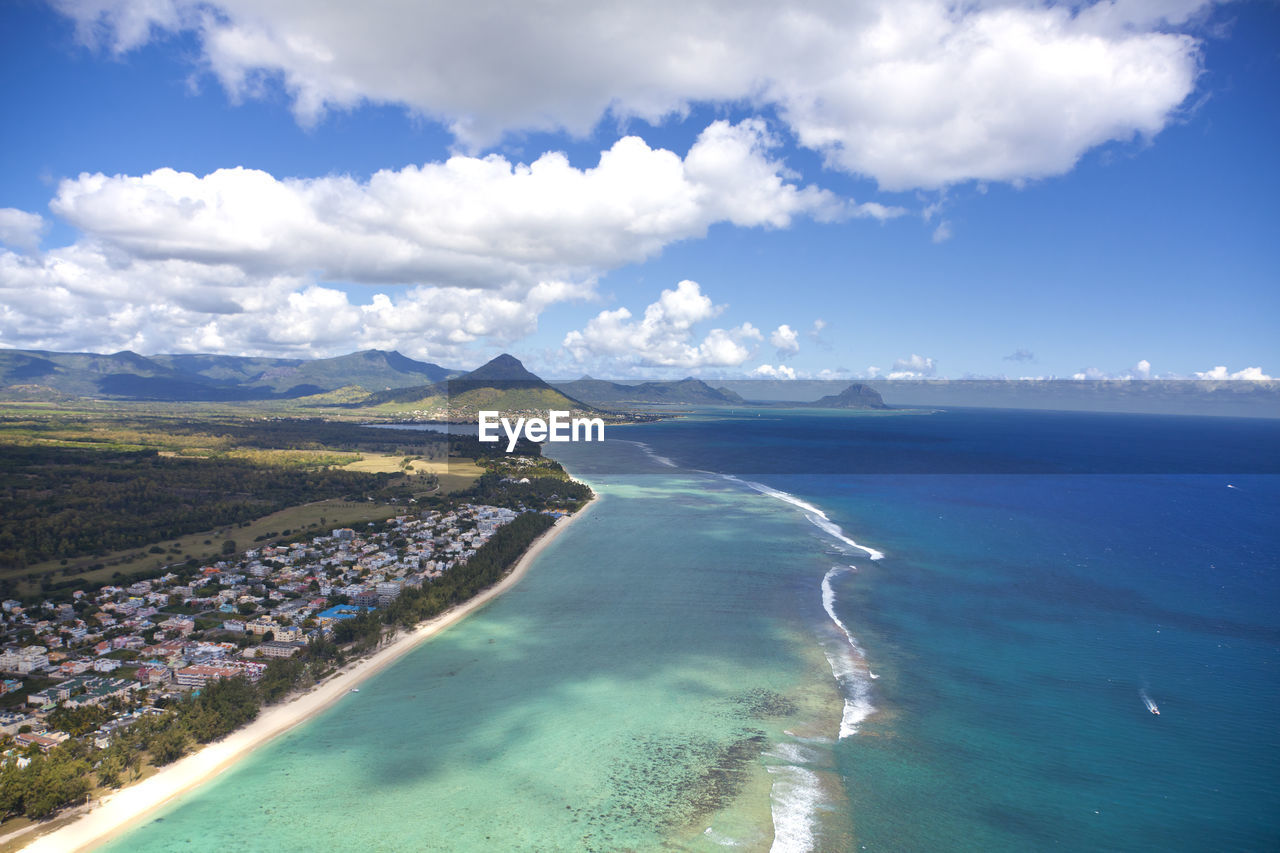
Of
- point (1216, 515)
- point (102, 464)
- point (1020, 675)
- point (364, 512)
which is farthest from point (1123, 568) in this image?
point (102, 464)

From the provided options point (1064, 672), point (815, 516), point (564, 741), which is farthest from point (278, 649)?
point (815, 516)

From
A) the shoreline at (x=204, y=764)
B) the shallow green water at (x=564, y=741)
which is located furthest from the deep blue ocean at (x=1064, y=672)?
the shoreline at (x=204, y=764)

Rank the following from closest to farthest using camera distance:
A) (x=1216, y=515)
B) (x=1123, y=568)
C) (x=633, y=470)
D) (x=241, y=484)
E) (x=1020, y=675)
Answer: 1. (x=1020, y=675)
2. (x=1123, y=568)
3. (x=1216, y=515)
4. (x=241, y=484)
5. (x=633, y=470)

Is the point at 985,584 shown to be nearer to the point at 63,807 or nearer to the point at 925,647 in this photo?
the point at 925,647

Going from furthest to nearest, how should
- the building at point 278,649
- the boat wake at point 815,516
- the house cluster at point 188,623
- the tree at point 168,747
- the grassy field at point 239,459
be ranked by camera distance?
the boat wake at point 815,516 → the grassy field at point 239,459 → the building at point 278,649 → the house cluster at point 188,623 → the tree at point 168,747

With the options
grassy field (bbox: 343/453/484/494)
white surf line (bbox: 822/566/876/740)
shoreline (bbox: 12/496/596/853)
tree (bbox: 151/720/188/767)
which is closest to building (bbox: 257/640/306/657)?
shoreline (bbox: 12/496/596/853)

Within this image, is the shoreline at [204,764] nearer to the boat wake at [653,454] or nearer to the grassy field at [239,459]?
the grassy field at [239,459]
